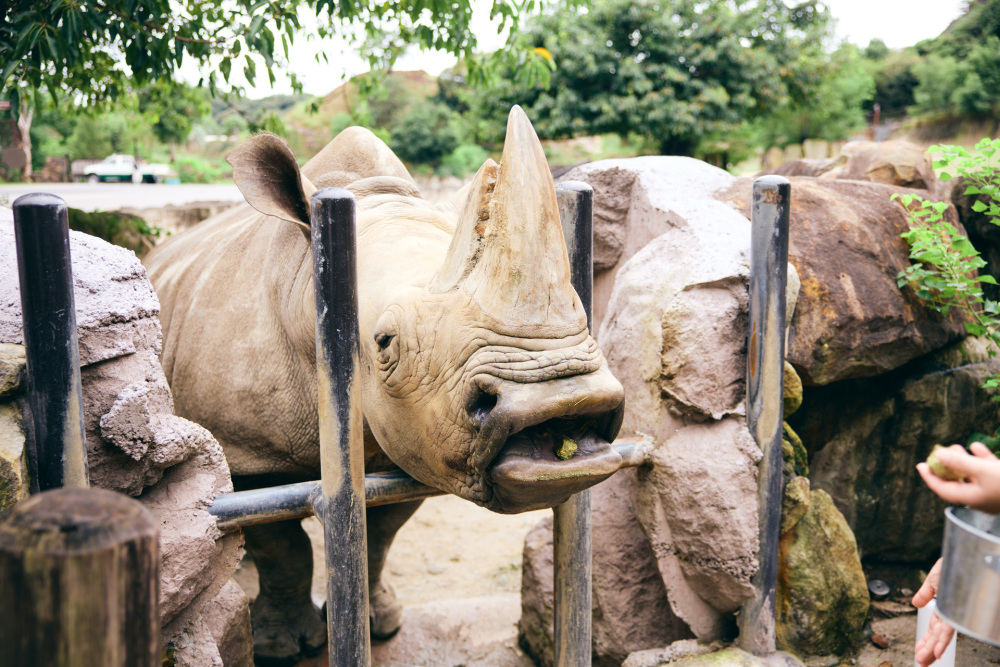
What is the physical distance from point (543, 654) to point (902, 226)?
8.32 ft

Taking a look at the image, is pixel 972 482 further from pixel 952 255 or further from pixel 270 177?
pixel 952 255

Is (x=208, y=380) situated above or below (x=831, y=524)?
above

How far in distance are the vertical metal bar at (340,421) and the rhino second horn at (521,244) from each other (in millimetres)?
306

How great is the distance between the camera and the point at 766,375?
272cm

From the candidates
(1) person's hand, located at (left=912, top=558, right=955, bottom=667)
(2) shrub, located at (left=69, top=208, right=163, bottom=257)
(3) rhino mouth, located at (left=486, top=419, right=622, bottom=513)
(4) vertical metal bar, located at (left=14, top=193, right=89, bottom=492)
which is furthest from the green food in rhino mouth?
(2) shrub, located at (left=69, top=208, right=163, bottom=257)

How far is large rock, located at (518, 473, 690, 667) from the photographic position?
313 centimetres

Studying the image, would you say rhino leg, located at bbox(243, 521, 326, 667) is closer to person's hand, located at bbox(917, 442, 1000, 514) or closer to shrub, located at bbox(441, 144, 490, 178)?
person's hand, located at bbox(917, 442, 1000, 514)

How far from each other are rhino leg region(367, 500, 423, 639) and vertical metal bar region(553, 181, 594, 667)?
1186 mm

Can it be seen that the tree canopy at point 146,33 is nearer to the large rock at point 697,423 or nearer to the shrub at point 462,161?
the large rock at point 697,423

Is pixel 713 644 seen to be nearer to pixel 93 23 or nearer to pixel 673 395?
pixel 673 395

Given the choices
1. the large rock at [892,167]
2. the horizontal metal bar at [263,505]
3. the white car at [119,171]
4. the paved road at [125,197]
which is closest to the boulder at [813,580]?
the horizontal metal bar at [263,505]

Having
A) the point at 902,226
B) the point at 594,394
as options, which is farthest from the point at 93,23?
the point at 902,226

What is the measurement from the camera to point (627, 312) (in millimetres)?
3074

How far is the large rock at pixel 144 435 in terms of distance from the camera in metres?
1.91
